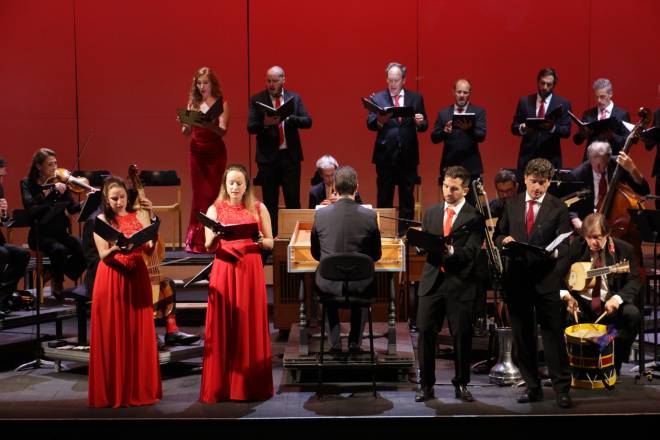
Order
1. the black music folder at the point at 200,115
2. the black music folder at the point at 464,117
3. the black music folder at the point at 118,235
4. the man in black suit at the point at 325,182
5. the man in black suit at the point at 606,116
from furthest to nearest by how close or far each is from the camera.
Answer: the man in black suit at the point at 606,116 → the man in black suit at the point at 325,182 → the black music folder at the point at 464,117 → the black music folder at the point at 200,115 → the black music folder at the point at 118,235

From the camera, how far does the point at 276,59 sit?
9.99m

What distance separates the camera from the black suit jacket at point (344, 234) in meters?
5.39

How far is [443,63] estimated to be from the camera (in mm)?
10016

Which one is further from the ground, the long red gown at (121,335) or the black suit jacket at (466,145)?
the black suit jacket at (466,145)

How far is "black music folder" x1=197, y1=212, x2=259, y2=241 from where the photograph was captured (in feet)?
16.5

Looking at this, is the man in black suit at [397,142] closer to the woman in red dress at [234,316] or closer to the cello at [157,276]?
the cello at [157,276]

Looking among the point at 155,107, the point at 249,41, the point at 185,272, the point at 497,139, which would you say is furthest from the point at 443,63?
the point at 185,272

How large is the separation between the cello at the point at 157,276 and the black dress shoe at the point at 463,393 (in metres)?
2.08

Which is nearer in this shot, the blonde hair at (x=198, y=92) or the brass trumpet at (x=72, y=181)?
the brass trumpet at (x=72, y=181)

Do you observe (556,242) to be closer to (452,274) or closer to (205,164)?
(452,274)

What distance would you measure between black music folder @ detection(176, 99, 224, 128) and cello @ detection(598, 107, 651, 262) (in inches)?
125

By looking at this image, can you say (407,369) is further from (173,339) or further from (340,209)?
(173,339)

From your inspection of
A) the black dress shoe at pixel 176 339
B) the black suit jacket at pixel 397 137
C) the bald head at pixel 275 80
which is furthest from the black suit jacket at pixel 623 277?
the bald head at pixel 275 80

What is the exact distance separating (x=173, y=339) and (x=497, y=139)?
5210 millimetres
